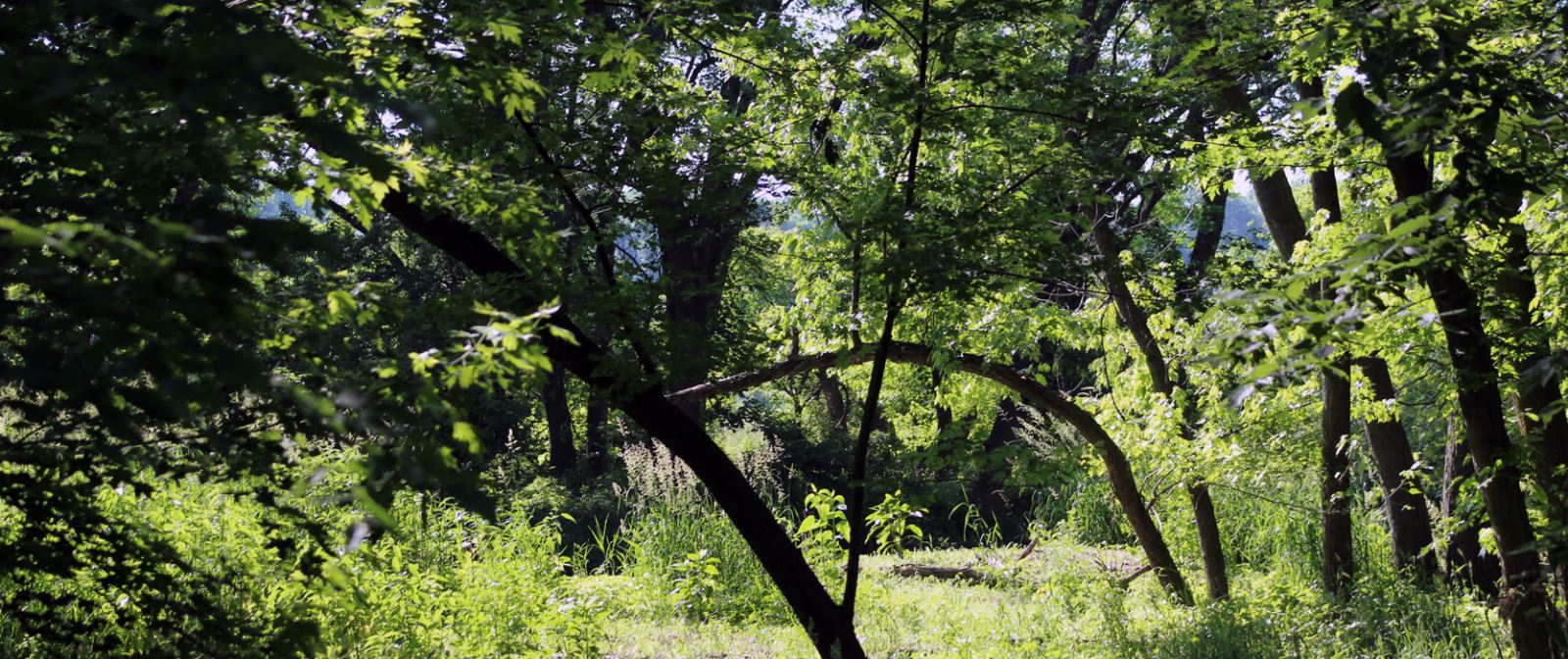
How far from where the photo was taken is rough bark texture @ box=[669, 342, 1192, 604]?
5.84 metres

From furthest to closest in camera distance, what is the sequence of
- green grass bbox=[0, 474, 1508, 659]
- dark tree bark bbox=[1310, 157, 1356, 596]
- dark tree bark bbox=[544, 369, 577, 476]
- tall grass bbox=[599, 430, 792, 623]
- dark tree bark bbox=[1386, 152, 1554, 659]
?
dark tree bark bbox=[544, 369, 577, 476] < tall grass bbox=[599, 430, 792, 623] < dark tree bark bbox=[1310, 157, 1356, 596] < green grass bbox=[0, 474, 1508, 659] < dark tree bark bbox=[1386, 152, 1554, 659]

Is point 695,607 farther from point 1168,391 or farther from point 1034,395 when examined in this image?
point 1168,391

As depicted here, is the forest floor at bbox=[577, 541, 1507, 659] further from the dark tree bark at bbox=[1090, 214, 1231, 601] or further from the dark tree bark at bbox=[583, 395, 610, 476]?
the dark tree bark at bbox=[583, 395, 610, 476]

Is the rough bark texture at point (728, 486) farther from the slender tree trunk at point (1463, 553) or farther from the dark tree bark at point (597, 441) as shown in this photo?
the dark tree bark at point (597, 441)

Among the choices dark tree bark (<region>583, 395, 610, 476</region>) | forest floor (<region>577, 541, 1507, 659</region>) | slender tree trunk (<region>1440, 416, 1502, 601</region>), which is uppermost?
dark tree bark (<region>583, 395, 610, 476</region>)

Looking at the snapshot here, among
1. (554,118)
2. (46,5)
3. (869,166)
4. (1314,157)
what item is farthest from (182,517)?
(1314,157)

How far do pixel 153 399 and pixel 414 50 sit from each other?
1.53 metres

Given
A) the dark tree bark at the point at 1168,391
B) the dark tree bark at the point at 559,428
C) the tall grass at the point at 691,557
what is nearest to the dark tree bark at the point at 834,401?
the dark tree bark at the point at 559,428

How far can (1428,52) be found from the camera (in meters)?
2.44

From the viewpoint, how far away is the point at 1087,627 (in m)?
6.82

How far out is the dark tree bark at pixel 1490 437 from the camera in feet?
11.0

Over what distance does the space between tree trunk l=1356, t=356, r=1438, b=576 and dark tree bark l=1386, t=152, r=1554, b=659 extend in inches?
147

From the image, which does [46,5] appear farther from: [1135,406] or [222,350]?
[1135,406]

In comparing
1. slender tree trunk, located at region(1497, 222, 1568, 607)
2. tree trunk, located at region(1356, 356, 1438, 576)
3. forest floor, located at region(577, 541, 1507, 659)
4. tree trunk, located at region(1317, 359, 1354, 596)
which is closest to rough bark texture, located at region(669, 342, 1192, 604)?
forest floor, located at region(577, 541, 1507, 659)
